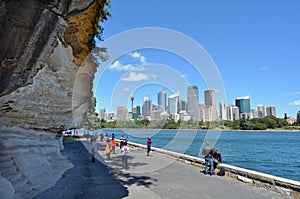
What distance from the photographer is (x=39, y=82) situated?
864cm

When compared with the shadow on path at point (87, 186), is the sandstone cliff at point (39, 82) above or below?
above

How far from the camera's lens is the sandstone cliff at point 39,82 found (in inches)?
130

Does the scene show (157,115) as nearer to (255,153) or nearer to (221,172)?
(221,172)

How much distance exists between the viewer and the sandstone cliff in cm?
331

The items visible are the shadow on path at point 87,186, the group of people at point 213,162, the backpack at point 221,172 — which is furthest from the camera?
the group of people at point 213,162

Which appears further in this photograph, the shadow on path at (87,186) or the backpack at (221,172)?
the backpack at (221,172)

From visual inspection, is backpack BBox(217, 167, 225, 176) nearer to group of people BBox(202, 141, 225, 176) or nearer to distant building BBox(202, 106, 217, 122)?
group of people BBox(202, 141, 225, 176)

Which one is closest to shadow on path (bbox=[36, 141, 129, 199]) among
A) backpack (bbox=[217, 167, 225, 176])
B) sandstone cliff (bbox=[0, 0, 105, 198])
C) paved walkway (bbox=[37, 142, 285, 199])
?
paved walkway (bbox=[37, 142, 285, 199])

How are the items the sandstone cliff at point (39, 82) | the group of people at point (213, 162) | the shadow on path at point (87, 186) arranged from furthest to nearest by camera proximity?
the group of people at point (213, 162), the shadow on path at point (87, 186), the sandstone cliff at point (39, 82)

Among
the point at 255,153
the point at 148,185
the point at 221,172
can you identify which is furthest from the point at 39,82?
the point at 255,153

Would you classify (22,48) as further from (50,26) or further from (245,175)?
(245,175)

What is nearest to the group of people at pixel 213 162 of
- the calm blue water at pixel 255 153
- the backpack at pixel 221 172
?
the backpack at pixel 221 172

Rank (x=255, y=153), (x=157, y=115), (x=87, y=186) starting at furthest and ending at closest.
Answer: (x=255, y=153), (x=157, y=115), (x=87, y=186)

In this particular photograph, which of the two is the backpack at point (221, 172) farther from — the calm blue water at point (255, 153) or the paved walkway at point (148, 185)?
the calm blue water at point (255, 153)
